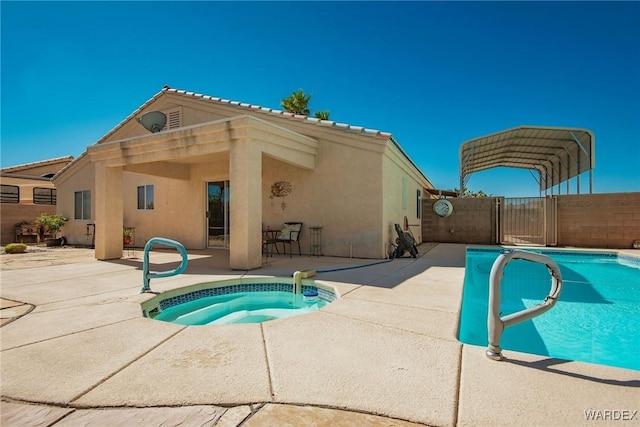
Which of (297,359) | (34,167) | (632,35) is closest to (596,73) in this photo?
(632,35)

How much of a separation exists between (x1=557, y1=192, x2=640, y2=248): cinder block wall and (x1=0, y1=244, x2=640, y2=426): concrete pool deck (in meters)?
14.1

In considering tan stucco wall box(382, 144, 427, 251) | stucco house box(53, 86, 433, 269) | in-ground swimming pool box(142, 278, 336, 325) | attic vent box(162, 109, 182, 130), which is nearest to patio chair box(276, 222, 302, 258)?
stucco house box(53, 86, 433, 269)

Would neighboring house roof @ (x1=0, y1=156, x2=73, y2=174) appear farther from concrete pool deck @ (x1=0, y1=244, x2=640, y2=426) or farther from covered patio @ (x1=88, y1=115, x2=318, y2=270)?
concrete pool deck @ (x1=0, y1=244, x2=640, y2=426)

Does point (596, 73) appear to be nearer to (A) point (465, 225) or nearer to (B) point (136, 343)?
(A) point (465, 225)

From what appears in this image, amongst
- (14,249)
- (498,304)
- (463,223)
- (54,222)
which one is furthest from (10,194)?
(463,223)

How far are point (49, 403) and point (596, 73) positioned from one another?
74.6ft

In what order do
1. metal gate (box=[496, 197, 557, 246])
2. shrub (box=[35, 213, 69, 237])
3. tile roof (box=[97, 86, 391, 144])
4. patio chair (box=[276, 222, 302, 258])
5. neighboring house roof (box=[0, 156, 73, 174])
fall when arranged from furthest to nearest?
neighboring house roof (box=[0, 156, 73, 174]), shrub (box=[35, 213, 69, 237]), metal gate (box=[496, 197, 557, 246]), patio chair (box=[276, 222, 302, 258]), tile roof (box=[97, 86, 391, 144])

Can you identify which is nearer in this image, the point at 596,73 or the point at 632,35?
→ the point at 632,35

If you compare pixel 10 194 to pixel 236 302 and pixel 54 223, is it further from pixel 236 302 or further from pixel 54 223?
pixel 236 302

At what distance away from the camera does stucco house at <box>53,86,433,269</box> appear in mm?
7574

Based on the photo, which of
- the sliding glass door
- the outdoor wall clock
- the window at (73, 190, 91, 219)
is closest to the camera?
the sliding glass door

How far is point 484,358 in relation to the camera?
2.67 metres

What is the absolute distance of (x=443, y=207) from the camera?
16516mm

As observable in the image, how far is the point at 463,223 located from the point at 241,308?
14.1 meters
